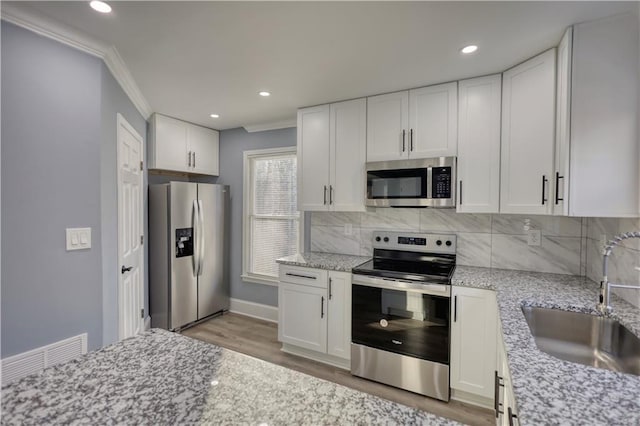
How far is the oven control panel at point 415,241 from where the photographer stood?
268cm

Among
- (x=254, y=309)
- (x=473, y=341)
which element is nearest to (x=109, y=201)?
(x=254, y=309)

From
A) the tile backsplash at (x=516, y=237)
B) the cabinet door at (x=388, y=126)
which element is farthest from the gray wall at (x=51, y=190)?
the tile backsplash at (x=516, y=237)

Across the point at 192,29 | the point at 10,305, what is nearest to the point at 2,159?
the point at 10,305

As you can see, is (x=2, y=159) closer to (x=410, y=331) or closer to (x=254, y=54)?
(x=254, y=54)

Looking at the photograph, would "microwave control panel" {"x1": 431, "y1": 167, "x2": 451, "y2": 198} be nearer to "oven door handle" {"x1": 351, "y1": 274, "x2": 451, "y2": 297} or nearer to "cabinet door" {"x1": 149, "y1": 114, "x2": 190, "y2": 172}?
"oven door handle" {"x1": 351, "y1": 274, "x2": 451, "y2": 297}

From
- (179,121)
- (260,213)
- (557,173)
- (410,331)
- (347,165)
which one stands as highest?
(179,121)

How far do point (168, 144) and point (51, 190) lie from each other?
190 cm

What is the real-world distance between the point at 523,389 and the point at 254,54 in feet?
7.20

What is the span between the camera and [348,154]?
286 centimetres

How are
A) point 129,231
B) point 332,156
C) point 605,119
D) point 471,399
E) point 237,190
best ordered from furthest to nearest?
point 237,190 → point 332,156 → point 129,231 → point 471,399 → point 605,119

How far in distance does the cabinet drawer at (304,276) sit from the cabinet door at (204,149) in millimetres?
1888

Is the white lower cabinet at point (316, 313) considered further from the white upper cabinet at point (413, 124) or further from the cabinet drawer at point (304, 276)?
the white upper cabinet at point (413, 124)

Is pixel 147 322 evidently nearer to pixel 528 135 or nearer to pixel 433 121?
pixel 433 121

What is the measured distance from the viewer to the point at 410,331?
2279 millimetres
